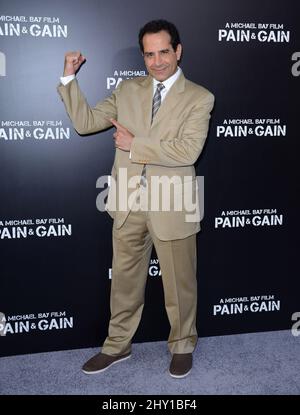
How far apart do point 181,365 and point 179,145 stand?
120cm

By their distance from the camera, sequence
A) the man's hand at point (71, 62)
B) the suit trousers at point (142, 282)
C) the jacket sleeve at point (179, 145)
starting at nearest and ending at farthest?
the jacket sleeve at point (179, 145), the man's hand at point (71, 62), the suit trousers at point (142, 282)

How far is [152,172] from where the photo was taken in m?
2.61

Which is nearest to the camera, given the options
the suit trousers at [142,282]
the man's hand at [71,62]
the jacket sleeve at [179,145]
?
the jacket sleeve at [179,145]

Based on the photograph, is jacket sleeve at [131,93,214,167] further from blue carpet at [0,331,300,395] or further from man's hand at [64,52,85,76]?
blue carpet at [0,331,300,395]

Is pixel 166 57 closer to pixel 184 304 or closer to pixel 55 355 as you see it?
pixel 184 304

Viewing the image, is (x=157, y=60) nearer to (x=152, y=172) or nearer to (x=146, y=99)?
(x=146, y=99)

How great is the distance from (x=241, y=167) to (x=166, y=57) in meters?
0.93

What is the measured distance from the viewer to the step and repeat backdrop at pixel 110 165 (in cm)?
282

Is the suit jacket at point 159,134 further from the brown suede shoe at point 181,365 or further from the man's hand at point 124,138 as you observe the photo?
the brown suede shoe at point 181,365

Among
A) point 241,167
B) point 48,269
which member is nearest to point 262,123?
point 241,167

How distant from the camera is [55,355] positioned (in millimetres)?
3057

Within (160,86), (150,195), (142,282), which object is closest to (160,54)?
(160,86)

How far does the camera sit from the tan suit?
2523 mm

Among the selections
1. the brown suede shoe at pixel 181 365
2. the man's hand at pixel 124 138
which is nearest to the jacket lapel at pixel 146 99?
the man's hand at pixel 124 138
